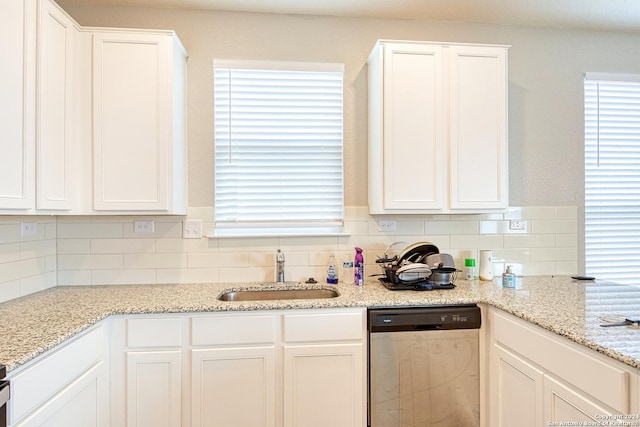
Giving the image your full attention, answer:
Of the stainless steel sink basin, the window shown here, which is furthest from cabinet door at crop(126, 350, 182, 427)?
the window

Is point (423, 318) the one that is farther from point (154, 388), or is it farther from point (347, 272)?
point (154, 388)

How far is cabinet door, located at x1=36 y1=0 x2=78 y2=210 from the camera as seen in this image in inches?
65.7

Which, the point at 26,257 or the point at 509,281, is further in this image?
the point at 509,281

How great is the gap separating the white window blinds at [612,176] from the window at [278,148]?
190 centimetres

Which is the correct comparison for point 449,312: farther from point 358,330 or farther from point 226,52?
point 226,52

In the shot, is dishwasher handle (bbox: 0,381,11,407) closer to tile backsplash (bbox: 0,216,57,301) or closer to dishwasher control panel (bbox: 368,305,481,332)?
tile backsplash (bbox: 0,216,57,301)

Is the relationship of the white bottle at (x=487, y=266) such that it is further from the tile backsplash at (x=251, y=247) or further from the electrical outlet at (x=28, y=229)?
the electrical outlet at (x=28, y=229)

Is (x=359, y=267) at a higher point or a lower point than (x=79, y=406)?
higher

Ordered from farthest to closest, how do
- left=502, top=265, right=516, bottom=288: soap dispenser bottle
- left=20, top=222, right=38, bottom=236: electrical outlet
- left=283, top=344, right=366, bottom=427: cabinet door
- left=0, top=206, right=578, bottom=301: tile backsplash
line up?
left=0, top=206, right=578, bottom=301: tile backsplash, left=502, top=265, right=516, bottom=288: soap dispenser bottle, left=20, top=222, right=38, bottom=236: electrical outlet, left=283, top=344, right=366, bottom=427: cabinet door

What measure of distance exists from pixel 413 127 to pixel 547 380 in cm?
148

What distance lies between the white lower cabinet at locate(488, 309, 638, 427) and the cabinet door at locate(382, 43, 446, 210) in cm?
82

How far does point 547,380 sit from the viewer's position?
144cm

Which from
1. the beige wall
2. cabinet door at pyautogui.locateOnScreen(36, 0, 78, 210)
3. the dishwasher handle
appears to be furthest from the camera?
the beige wall

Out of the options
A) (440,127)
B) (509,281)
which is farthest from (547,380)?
(440,127)
